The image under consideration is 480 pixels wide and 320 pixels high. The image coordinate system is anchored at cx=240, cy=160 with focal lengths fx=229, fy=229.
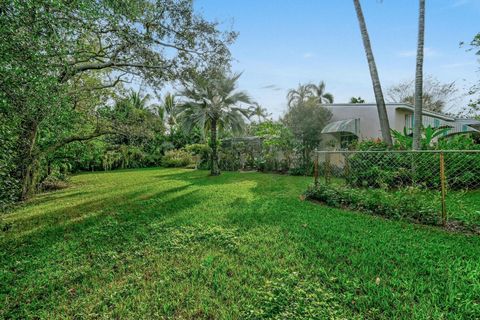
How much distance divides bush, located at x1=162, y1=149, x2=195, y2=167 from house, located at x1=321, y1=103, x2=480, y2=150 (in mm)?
12610

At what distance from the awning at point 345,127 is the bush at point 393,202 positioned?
702 centimetres

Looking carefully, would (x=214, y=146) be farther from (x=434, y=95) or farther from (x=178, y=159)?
(x=434, y=95)

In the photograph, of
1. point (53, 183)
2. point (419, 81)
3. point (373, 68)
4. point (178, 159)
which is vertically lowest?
point (53, 183)

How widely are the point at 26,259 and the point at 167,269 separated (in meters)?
2.41

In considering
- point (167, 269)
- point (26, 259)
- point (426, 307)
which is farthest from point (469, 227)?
point (26, 259)

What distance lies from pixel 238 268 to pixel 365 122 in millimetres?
13283

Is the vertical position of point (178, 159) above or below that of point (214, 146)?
below

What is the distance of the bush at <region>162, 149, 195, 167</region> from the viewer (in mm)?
21531

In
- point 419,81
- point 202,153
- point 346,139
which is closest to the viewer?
point 419,81

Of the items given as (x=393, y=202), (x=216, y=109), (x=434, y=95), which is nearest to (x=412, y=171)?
(x=393, y=202)

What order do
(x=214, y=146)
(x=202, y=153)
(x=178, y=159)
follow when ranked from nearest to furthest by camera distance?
(x=214, y=146) → (x=202, y=153) → (x=178, y=159)

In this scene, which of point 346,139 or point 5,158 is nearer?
point 5,158

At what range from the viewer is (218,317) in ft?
7.11

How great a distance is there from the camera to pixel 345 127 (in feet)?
40.8
